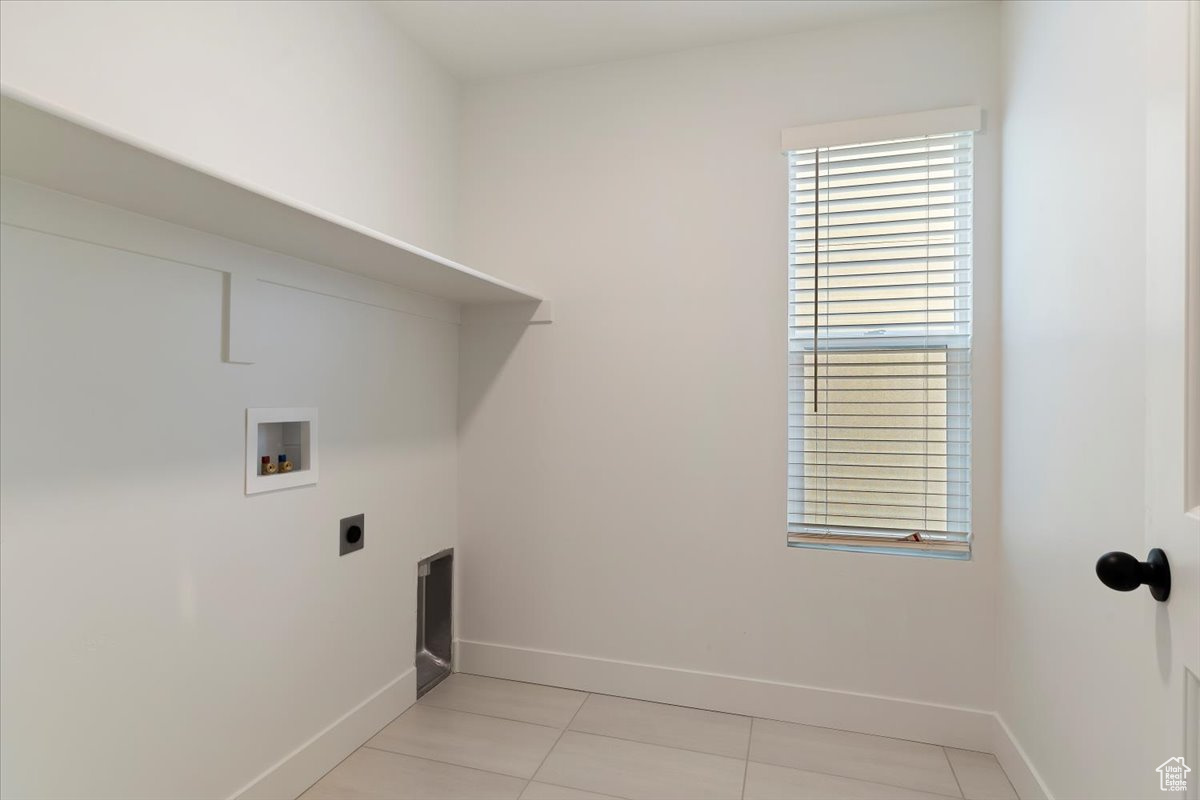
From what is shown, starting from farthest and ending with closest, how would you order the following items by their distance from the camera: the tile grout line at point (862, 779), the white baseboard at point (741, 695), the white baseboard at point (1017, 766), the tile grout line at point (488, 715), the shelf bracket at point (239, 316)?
1. the tile grout line at point (488, 715)
2. the white baseboard at point (741, 695)
3. the tile grout line at point (862, 779)
4. the white baseboard at point (1017, 766)
5. the shelf bracket at point (239, 316)

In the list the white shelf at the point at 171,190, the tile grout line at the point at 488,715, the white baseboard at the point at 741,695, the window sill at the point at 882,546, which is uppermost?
the white shelf at the point at 171,190

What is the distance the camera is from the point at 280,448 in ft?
5.78

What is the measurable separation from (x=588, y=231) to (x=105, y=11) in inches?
60.4

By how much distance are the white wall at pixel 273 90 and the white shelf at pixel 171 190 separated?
8cm

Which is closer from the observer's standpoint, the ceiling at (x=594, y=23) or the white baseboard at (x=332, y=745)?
the white baseboard at (x=332, y=745)

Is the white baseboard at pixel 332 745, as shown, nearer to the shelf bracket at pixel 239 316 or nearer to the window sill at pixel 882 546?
the shelf bracket at pixel 239 316

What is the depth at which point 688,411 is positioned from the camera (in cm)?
229

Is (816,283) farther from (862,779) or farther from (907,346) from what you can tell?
(862,779)

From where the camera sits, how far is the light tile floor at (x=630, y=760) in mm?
1771

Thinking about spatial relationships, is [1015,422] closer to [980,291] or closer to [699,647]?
[980,291]

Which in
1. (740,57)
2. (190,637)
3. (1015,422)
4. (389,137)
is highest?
(740,57)

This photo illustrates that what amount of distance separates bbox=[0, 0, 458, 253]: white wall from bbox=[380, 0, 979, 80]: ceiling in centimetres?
14

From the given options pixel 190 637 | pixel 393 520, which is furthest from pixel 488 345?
pixel 190 637

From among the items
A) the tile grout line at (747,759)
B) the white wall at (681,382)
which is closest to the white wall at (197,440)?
the white wall at (681,382)
